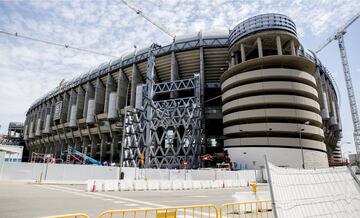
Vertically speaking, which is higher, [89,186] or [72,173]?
[72,173]

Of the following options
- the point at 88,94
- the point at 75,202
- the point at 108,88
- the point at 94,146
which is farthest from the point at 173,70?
the point at 75,202

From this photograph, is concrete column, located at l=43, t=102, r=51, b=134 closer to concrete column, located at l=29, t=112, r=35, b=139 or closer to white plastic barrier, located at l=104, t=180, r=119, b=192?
concrete column, located at l=29, t=112, r=35, b=139

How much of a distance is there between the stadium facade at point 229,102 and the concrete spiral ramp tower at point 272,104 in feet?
0.58

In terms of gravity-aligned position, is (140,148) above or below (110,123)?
below

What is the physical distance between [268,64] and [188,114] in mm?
19164

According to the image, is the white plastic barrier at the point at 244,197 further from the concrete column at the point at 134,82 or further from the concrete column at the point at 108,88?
the concrete column at the point at 108,88

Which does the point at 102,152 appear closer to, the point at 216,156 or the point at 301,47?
the point at 216,156

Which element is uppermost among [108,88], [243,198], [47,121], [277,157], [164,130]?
[108,88]

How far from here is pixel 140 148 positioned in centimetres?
4759

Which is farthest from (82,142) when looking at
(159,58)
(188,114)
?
(188,114)

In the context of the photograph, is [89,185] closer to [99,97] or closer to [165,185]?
[165,185]

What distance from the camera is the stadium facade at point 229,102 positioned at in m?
43.2

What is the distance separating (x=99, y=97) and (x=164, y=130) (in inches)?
1144

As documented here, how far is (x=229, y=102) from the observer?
156ft
